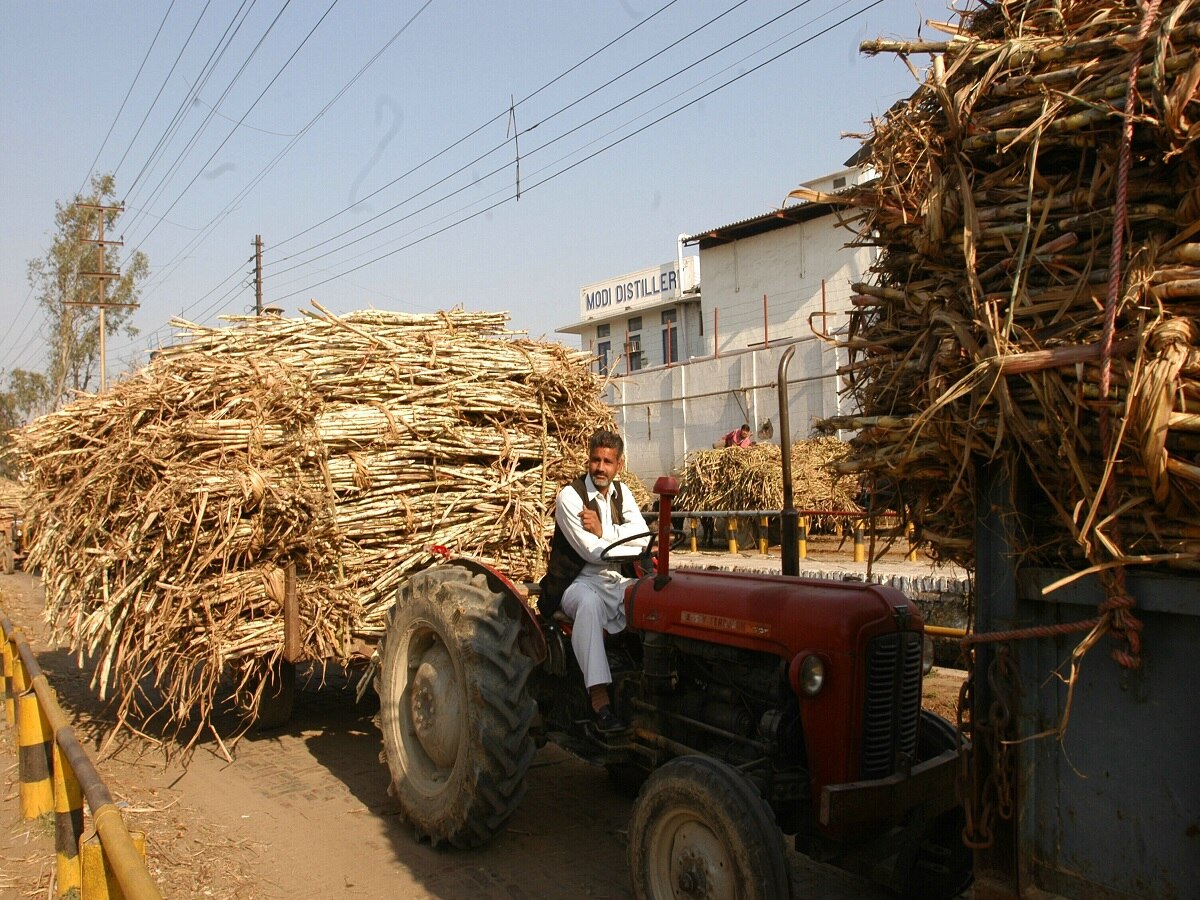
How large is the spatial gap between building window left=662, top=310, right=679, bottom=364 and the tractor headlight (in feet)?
104

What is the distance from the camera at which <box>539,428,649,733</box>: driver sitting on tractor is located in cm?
463

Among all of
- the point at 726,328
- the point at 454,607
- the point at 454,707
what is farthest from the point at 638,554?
the point at 726,328

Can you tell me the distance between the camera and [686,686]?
4.34 m

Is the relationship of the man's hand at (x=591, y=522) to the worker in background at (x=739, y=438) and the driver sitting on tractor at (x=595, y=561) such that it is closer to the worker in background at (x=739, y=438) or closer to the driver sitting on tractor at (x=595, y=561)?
the driver sitting on tractor at (x=595, y=561)

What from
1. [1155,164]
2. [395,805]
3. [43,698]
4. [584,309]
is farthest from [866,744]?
[584,309]

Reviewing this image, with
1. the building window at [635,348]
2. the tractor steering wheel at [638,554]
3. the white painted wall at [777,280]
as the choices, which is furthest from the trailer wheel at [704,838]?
the building window at [635,348]

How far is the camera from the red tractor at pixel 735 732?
11.5ft

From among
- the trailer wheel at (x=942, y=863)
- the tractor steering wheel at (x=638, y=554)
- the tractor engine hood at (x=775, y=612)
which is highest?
the tractor steering wheel at (x=638, y=554)

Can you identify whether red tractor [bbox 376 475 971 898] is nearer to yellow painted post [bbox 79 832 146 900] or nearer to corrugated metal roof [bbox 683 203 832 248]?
yellow painted post [bbox 79 832 146 900]

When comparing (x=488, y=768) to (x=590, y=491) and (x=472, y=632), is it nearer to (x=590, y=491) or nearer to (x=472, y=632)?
(x=472, y=632)

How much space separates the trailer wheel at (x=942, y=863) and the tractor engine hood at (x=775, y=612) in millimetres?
590

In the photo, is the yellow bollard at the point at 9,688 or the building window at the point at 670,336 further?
the building window at the point at 670,336

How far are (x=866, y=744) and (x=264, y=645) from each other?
12.8 ft

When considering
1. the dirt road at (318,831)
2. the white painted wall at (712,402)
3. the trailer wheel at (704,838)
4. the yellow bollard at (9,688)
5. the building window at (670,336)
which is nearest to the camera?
the trailer wheel at (704,838)
